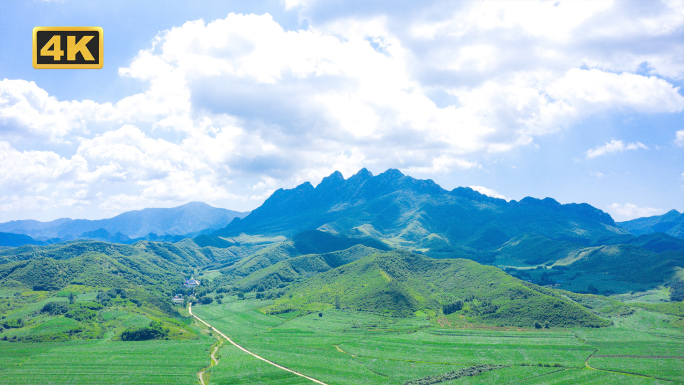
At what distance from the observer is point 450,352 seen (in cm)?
12850

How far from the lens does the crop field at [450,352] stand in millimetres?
106938

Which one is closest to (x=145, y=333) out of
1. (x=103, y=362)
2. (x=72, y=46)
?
(x=103, y=362)

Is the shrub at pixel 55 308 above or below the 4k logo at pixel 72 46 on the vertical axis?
below

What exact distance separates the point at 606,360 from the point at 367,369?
78439mm

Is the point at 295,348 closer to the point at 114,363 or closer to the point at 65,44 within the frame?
the point at 114,363

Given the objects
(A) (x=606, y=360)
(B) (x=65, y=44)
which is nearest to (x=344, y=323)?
(A) (x=606, y=360)

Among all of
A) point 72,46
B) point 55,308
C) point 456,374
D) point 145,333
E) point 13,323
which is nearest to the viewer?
point 72,46

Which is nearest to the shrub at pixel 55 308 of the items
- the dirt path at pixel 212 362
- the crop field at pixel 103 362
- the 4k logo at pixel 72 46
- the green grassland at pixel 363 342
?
the green grassland at pixel 363 342

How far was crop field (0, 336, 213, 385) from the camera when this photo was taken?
104750mm

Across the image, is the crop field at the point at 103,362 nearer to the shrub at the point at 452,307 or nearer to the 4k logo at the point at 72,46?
the 4k logo at the point at 72,46

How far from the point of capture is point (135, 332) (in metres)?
145

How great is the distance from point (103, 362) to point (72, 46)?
4438 inches

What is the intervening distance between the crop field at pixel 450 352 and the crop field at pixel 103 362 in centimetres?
1198

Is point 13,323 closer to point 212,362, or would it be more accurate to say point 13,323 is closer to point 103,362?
point 103,362
